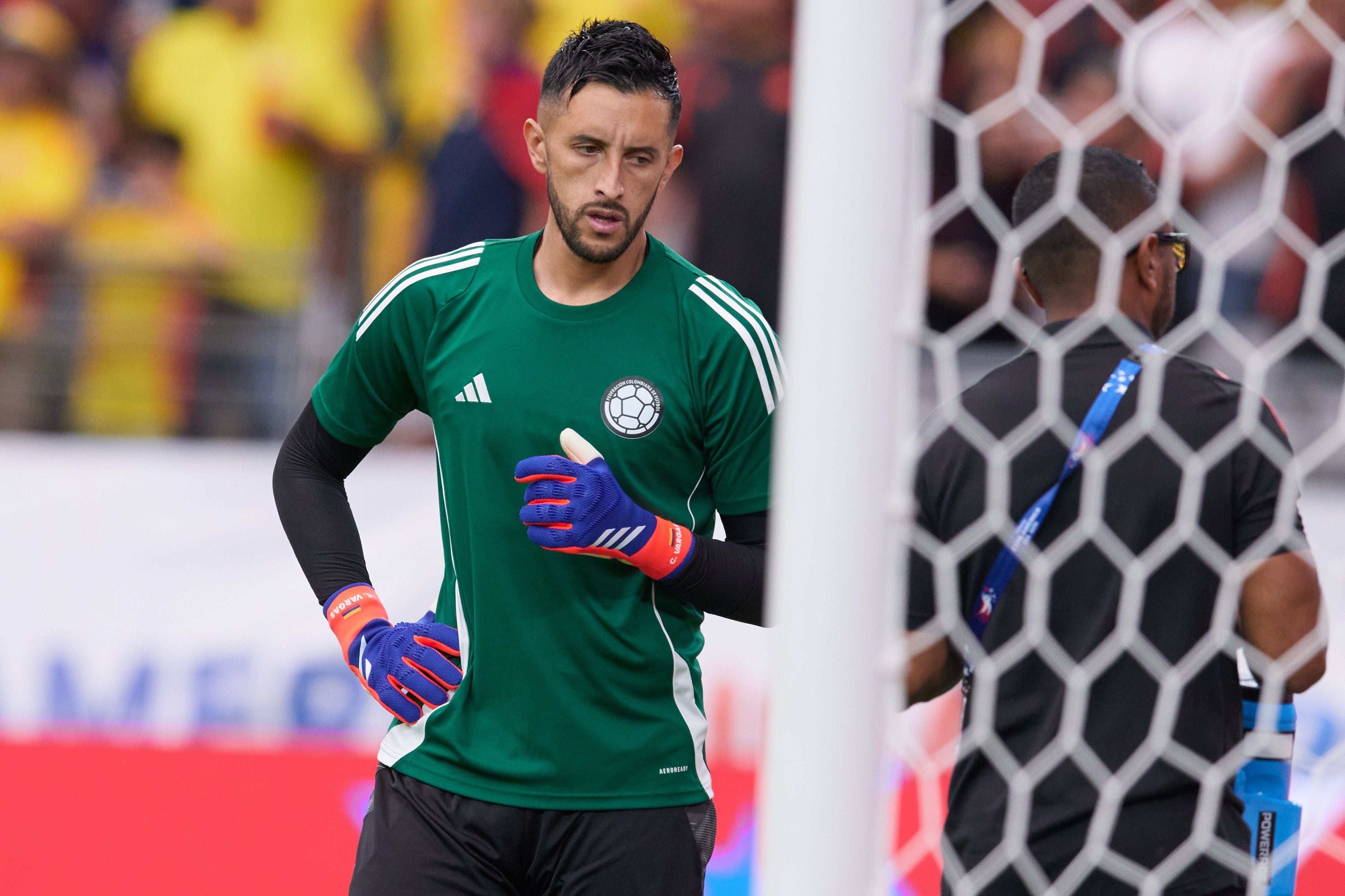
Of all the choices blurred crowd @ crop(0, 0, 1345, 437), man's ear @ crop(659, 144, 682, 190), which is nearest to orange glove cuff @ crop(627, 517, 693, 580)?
man's ear @ crop(659, 144, 682, 190)

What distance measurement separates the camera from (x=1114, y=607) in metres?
1.62

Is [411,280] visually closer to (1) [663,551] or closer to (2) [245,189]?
(1) [663,551]

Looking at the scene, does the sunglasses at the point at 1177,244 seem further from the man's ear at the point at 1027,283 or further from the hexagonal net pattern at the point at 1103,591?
the man's ear at the point at 1027,283

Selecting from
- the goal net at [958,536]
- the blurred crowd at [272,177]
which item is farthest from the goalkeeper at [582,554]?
the blurred crowd at [272,177]

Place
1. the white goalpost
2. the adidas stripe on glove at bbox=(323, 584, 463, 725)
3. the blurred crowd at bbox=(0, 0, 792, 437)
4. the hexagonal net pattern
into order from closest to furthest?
the white goalpost, the hexagonal net pattern, the adidas stripe on glove at bbox=(323, 584, 463, 725), the blurred crowd at bbox=(0, 0, 792, 437)

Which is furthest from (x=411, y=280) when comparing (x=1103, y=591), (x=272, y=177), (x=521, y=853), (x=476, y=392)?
(x=272, y=177)

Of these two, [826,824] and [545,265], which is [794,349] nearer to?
[826,824]

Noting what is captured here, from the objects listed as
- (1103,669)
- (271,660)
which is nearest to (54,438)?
(271,660)

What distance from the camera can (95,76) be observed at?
505 centimetres

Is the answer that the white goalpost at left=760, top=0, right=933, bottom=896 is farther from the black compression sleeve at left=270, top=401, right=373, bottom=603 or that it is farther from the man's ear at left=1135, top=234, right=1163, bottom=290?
the black compression sleeve at left=270, top=401, right=373, bottom=603

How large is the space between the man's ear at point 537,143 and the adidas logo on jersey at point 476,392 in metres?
0.30

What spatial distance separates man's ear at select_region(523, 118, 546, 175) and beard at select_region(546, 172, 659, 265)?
9 cm

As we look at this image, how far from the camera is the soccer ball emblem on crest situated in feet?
6.14

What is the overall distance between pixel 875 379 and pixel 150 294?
13.3 feet
